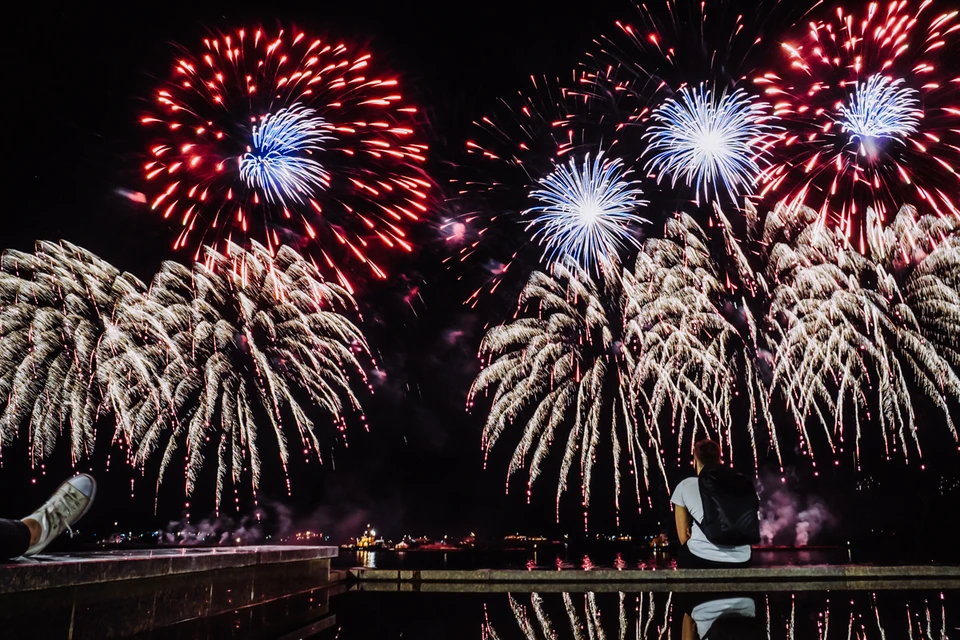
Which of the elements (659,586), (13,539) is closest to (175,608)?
(13,539)

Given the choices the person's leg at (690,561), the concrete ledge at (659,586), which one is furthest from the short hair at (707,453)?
the concrete ledge at (659,586)

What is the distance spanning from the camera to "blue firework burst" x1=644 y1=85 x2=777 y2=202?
1548cm

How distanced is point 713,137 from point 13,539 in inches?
581

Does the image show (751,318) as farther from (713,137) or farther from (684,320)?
(713,137)

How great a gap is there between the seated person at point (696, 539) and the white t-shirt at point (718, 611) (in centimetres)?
37

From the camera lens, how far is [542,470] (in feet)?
230

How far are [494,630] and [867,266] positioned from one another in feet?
44.7

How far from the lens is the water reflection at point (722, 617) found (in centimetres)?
507

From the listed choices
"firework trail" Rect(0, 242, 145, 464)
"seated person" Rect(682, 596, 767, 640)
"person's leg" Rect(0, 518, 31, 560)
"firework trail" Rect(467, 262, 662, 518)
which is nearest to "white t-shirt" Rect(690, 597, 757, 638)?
"seated person" Rect(682, 596, 767, 640)

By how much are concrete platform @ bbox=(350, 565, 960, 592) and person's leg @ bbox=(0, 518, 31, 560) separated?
19.3ft

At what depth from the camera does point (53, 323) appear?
643 inches

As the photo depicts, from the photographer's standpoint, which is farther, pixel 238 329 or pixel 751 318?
pixel 238 329

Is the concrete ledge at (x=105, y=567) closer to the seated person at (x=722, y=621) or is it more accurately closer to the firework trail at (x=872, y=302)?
the seated person at (x=722, y=621)

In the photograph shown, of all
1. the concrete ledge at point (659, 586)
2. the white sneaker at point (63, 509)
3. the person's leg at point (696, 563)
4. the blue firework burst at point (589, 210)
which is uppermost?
the blue firework burst at point (589, 210)
